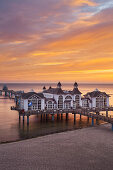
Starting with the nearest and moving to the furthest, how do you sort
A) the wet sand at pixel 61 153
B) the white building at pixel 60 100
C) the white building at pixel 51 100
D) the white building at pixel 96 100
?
A: the wet sand at pixel 61 153 < the white building at pixel 51 100 < the white building at pixel 60 100 < the white building at pixel 96 100

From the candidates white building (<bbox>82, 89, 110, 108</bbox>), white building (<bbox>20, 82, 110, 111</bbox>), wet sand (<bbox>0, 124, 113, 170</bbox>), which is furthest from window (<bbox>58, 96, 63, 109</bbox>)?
wet sand (<bbox>0, 124, 113, 170</bbox>)

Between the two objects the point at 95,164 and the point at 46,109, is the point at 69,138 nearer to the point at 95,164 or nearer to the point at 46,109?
the point at 95,164

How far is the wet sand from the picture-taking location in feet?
71.7

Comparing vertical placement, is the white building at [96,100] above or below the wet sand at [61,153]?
above

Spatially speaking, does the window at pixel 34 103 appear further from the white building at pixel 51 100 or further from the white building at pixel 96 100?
the white building at pixel 96 100

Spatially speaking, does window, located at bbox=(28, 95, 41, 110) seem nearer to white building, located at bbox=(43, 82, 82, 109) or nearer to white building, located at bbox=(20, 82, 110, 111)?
white building, located at bbox=(20, 82, 110, 111)

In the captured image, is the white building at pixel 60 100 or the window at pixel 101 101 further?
the window at pixel 101 101

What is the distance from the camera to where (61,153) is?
25484mm

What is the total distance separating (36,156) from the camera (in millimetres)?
24438

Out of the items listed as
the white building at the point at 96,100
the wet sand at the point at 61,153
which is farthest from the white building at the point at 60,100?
the wet sand at the point at 61,153

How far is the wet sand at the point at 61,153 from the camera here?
21.8m

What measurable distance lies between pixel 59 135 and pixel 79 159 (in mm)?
11717

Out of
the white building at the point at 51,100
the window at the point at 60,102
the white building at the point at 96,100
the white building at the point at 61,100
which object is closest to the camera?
the white building at the point at 51,100

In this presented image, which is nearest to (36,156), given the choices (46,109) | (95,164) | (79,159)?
(79,159)
